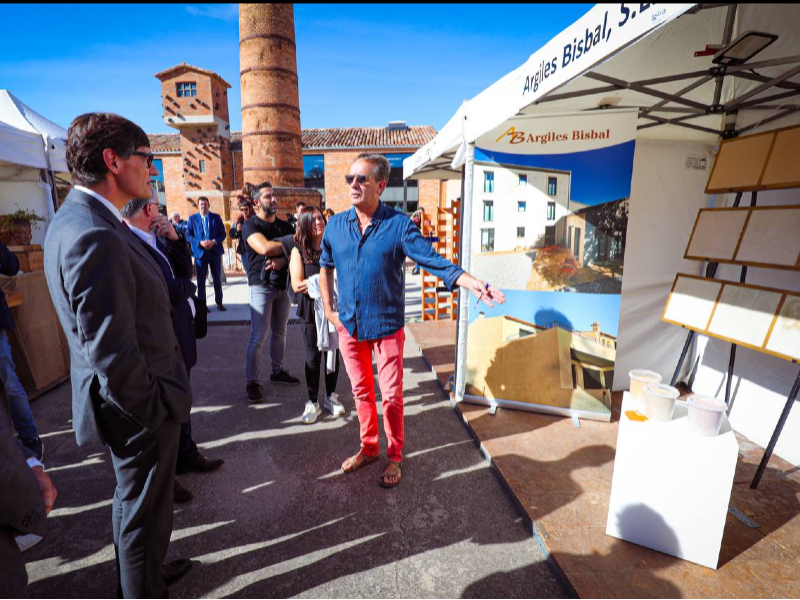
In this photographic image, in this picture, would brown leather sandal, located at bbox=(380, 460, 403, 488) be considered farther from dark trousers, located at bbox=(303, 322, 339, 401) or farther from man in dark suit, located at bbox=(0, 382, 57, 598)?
man in dark suit, located at bbox=(0, 382, 57, 598)

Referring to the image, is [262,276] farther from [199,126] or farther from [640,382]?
[199,126]

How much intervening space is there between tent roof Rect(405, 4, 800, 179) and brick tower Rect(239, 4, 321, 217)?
1284 centimetres

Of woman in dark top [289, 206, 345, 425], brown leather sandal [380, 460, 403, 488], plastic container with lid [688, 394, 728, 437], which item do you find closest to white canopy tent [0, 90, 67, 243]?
woman in dark top [289, 206, 345, 425]

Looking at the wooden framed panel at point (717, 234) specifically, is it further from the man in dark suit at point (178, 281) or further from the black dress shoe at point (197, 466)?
the black dress shoe at point (197, 466)

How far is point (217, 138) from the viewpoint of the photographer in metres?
26.8

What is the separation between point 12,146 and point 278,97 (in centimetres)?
1125

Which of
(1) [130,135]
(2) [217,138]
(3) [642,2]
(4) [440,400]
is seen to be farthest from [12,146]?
(2) [217,138]

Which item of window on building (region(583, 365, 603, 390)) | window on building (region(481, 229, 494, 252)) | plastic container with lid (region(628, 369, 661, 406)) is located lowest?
window on building (region(583, 365, 603, 390))

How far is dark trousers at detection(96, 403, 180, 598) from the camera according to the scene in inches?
62.9

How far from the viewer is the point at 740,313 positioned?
10.2ft

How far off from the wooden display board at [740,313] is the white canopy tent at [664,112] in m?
0.38

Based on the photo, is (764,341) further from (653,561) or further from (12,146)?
(12,146)

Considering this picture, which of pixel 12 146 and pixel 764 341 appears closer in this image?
pixel 764 341

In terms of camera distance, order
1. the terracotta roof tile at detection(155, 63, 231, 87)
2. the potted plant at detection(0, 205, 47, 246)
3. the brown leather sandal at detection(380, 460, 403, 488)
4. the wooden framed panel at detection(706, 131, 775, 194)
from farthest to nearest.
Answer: the terracotta roof tile at detection(155, 63, 231, 87) → the potted plant at detection(0, 205, 47, 246) → the wooden framed panel at detection(706, 131, 775, 194) → the brown leather sandal at detection(380, 460, 403, 488)
